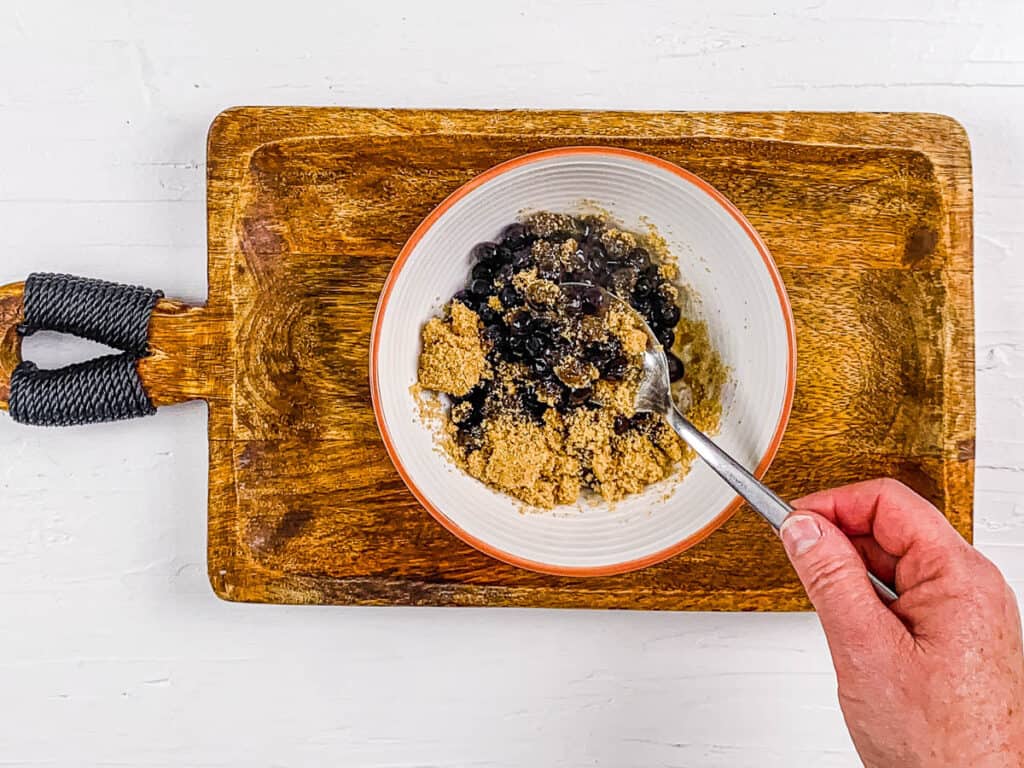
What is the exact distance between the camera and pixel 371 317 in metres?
1.13

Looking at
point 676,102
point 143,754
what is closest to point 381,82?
point 676,102

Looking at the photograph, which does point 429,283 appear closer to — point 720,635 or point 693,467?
point 693,467

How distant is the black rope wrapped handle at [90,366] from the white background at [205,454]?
10cm

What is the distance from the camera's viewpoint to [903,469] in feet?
3.66

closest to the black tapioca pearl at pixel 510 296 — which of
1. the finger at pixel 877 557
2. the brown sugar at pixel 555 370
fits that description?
the brown sugar at pixel 555 370

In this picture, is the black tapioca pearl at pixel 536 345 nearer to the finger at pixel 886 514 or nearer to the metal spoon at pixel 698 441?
the metal spoon at pixel 698 441

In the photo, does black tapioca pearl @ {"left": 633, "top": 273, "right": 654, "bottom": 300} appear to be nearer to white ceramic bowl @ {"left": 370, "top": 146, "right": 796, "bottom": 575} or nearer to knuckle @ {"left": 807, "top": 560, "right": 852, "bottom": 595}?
white ceramic bowl @ {"left": 370, "top": 146, "right": 796, "bottom": 575}

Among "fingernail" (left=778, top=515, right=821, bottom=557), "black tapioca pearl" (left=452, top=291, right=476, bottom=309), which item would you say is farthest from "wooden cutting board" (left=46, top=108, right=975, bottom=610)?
"fingernail" (left=778, top=515, right=821, bottom=557)

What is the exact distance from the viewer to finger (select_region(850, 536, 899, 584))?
1017mm

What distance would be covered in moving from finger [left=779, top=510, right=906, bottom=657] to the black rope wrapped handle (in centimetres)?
79

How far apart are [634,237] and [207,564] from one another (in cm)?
68

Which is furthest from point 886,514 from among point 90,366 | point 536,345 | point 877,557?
Result: point 90,366

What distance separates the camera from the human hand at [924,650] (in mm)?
881

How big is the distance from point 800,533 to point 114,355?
834 mm
